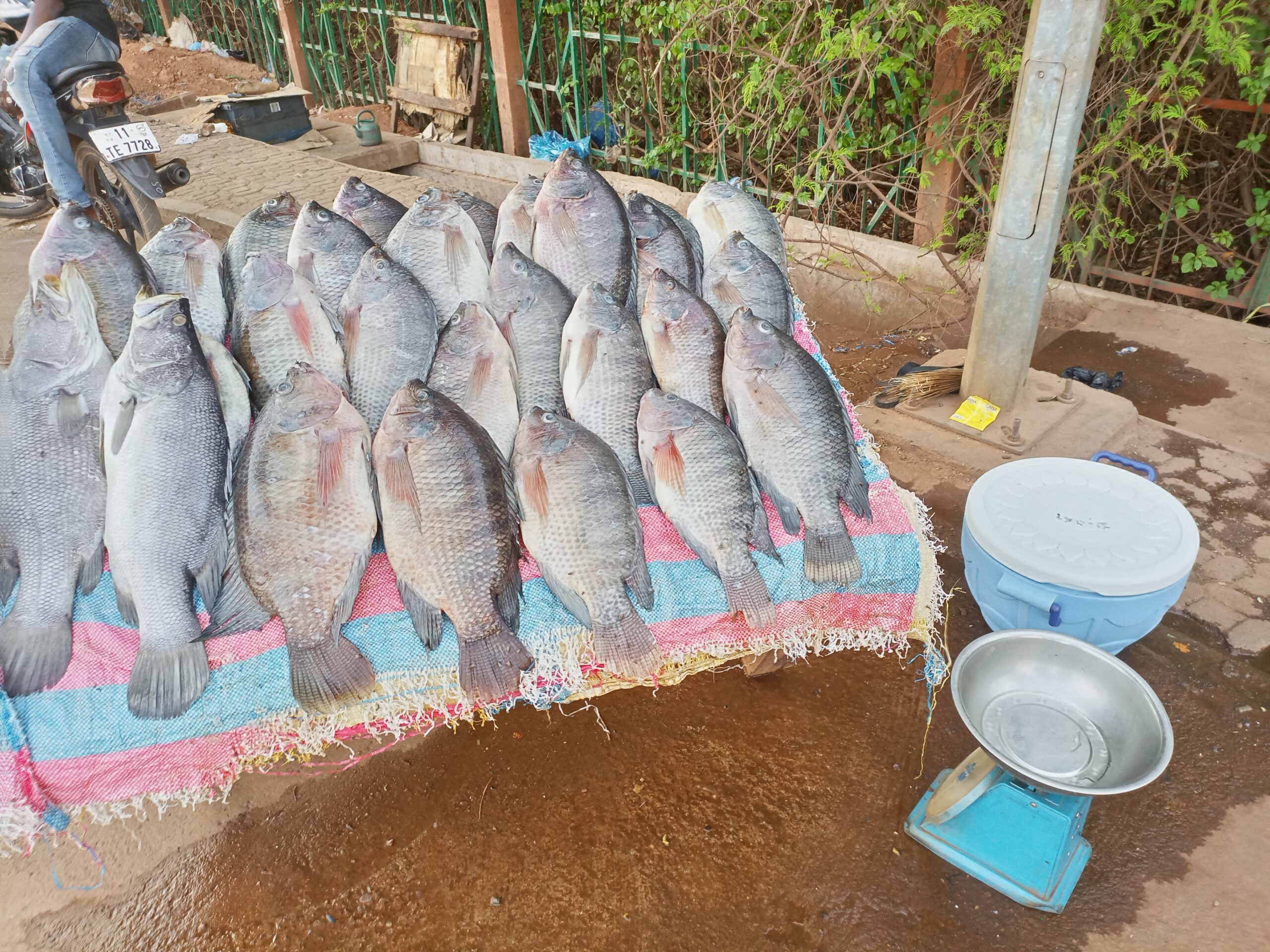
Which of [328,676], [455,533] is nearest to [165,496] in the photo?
[328,676]

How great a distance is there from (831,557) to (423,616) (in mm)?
1119

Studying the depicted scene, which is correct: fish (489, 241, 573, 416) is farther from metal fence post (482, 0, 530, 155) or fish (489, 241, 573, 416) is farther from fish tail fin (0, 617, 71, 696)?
metal fence post (482, 0, 530, 155)

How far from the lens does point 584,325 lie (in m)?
2.52

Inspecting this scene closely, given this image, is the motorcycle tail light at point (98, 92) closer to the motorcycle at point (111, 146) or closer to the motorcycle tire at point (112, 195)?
the motorcycle at point (111, 146)

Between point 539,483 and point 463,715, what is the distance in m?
0.67

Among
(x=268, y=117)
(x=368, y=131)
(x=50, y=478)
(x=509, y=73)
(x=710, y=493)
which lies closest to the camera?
(x=50, y=478)

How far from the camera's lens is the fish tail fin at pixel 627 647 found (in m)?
1.93

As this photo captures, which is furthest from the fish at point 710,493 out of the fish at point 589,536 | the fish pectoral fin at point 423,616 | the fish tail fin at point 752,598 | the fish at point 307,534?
the fish at point 307,534

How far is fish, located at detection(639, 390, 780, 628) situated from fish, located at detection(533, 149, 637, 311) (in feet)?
2.47

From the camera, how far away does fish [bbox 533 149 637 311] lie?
9.50 feet

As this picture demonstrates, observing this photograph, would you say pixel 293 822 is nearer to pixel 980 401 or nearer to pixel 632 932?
pixel 632 932

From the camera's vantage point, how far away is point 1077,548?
2.48m

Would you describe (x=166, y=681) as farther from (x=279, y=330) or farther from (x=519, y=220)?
(x=519, y=220)

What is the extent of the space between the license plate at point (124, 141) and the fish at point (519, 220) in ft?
11.9
